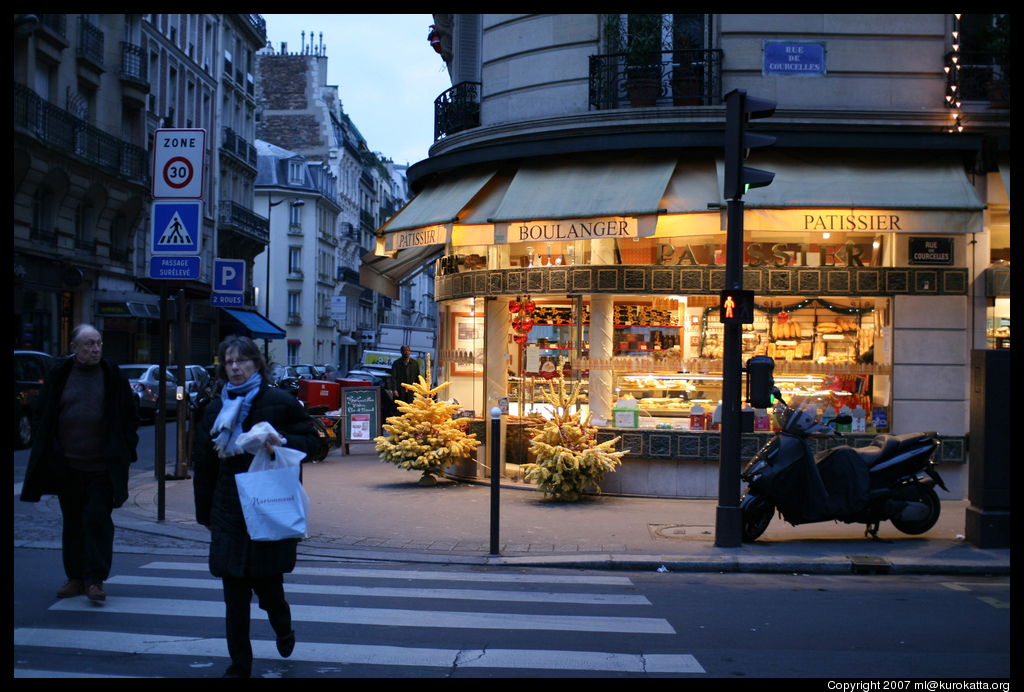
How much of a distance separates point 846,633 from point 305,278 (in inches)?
2558

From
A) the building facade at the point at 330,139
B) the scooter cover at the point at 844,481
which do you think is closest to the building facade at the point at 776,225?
the scooter cover at the point at 844,481

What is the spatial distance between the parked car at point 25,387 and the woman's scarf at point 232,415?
48.4ft

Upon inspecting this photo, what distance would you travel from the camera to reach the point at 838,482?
419 inches

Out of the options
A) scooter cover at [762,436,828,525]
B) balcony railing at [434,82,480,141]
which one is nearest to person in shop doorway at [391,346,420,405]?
balcony railing at [434,82,480,141]

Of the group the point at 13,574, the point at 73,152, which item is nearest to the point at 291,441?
the point at 13,574

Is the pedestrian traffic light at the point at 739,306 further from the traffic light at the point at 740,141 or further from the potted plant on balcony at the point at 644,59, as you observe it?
the potted plant on balcony at the point at 644,59

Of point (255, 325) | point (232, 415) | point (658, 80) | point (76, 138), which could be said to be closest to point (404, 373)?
point (658, 80)

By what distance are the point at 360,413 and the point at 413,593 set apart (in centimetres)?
1110

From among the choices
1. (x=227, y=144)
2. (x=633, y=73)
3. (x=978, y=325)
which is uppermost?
(x=227, y=144)

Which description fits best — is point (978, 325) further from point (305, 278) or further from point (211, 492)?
point (305, 278)

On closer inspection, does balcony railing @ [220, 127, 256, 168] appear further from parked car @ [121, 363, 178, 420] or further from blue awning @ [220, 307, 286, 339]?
parked car @ [121, 363, 178, 420]

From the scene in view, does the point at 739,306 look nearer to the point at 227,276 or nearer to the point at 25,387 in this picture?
the point at 227,276

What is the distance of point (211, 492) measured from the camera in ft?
19.8

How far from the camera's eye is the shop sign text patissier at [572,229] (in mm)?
12992
